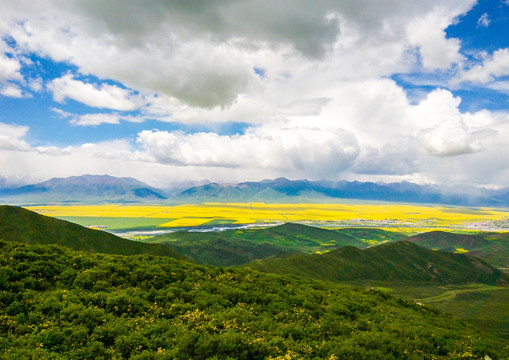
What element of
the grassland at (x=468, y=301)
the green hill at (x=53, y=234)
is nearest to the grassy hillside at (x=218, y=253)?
the green hill at (x=53, y=234)

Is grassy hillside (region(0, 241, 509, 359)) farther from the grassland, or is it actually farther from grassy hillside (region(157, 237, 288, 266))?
grassy hillside (region(157, 237, 288, 266))

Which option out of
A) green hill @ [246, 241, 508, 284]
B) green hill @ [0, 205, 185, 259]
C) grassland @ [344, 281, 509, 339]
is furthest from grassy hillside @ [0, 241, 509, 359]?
green hill @ [246, 241, 508, 284]

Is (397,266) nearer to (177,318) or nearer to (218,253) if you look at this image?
(218,253)

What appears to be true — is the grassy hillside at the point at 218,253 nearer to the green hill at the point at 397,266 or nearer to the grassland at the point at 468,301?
the green hill at the point at 397,266

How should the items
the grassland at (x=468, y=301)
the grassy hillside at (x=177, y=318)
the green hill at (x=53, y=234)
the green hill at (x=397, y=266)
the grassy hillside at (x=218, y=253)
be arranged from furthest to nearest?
the grassy hillside at (x=218, y=253), the green hill at (x=397, y=266), the green hill at (x=53, y=234), the grassland at (x=468, y=301), the grassy hillside at (x=177, y=318)

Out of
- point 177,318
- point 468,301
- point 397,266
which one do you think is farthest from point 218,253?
point 177,318

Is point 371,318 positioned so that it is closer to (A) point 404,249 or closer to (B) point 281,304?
(B) point 281,304
